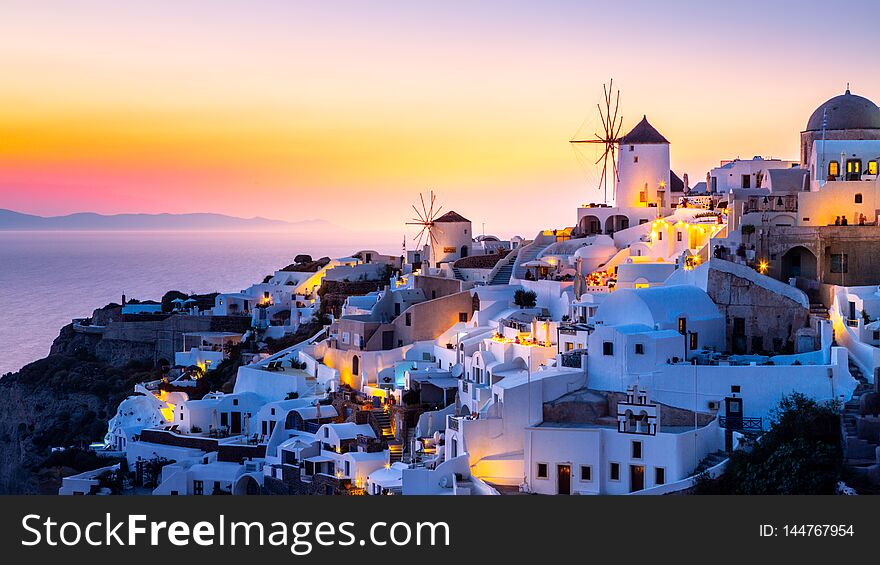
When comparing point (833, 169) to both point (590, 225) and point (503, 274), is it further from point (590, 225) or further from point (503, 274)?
point (503, 274)

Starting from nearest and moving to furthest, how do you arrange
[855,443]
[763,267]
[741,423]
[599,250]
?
1. [855,443]
2. [741,423]
3. [763,267]
4. [599,250]

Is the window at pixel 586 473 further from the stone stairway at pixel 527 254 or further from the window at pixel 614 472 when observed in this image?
the stone stairway at pixel 527 254

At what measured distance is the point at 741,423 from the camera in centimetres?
2222

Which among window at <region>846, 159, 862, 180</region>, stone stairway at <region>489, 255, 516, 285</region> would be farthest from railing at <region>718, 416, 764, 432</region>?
stone stairway at <region>489, 255, 516, 285</region>

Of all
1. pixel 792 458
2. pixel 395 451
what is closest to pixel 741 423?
pixel 792 458

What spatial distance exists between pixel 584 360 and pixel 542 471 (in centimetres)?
247

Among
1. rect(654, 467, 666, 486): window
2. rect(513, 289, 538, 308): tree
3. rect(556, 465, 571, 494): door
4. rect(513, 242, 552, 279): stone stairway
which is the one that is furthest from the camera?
rect(513, 242, 552, 279): stone stairway

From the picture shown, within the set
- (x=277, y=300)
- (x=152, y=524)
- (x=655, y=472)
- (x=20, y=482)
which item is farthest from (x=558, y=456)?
(x=277, y=300)

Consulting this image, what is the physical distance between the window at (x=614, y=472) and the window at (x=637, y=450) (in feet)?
1.14

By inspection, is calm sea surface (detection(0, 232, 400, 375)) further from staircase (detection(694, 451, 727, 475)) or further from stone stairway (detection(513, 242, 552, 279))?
staircase (detection(694, 451, 727, 475))

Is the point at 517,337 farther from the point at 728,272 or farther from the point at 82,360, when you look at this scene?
the point at 82,360

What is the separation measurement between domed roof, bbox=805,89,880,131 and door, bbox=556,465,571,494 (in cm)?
1410

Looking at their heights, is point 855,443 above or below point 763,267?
below

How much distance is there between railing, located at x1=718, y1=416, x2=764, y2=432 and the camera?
2203 centimetres
